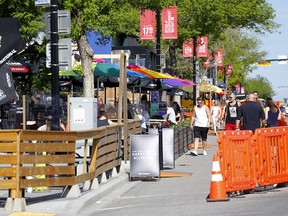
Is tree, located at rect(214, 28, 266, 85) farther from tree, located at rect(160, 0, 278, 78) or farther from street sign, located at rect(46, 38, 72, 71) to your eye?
street sign, located at rect(46, 38, 72, 71)

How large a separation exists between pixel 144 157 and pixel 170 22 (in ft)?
64.4

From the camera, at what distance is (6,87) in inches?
737

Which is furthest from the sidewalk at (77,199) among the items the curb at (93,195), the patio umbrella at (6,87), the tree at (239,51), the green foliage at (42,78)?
the tree at (239,51)

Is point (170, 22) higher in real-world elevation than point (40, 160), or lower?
higher

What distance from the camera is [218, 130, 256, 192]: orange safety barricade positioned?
1407cm

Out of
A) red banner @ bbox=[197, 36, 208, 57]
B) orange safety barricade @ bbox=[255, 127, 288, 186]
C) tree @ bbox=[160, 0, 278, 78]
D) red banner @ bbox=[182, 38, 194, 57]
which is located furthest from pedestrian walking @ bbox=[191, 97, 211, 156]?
red banner @ bbox=[197, 36, 208, 57]

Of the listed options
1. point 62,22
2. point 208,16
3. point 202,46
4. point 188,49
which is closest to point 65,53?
point 62,22

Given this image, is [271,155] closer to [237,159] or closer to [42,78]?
[237,159]

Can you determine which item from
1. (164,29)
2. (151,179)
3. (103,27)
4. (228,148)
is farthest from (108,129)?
(164,29)

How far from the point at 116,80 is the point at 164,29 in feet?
29.6

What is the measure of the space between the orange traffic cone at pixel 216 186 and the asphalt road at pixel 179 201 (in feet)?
0.49

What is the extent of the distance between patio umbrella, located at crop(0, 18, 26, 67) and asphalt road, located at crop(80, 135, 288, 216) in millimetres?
3269

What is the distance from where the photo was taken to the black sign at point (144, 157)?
1806cm

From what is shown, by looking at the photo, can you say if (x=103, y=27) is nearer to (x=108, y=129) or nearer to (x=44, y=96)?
(x=44, y=96)
